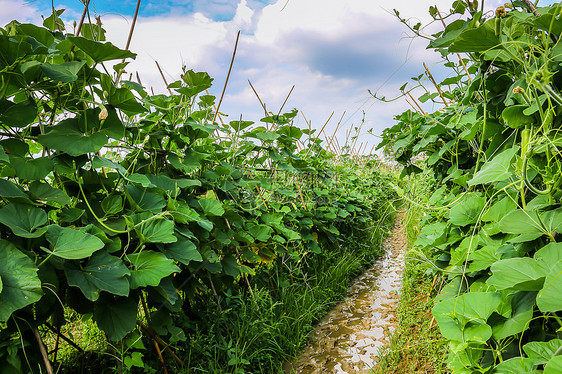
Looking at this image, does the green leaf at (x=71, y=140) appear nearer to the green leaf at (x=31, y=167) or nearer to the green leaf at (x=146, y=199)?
the green leaf at (x=31, y=167)

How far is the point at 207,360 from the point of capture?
6.14ft

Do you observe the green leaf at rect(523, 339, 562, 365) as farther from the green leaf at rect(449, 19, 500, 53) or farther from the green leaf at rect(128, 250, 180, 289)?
the green leaf at rect(128, 250, 180, 289)

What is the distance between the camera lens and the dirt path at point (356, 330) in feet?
7.18

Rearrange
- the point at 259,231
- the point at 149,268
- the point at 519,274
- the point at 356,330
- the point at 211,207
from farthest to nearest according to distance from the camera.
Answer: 1. the point at 356,330
2. the point at 259,231
3. the point at 211,207
4. the point at 149,268
5. the point at 519,274

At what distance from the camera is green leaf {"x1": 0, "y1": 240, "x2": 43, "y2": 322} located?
2.89 ft

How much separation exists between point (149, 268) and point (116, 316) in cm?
21

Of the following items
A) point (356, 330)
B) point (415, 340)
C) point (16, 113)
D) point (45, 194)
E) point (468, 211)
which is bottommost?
point (356, 330)

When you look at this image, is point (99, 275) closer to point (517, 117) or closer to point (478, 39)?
point (478, 39)

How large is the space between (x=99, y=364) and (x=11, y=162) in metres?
1.19

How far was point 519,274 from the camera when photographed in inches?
33.8

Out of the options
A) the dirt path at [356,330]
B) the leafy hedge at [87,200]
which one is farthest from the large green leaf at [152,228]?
the dirt path at [356,330]

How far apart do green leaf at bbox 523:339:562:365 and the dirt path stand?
43.7 inches

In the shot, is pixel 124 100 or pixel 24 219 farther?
pixel 124 100

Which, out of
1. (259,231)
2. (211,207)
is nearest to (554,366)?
(211,207)
